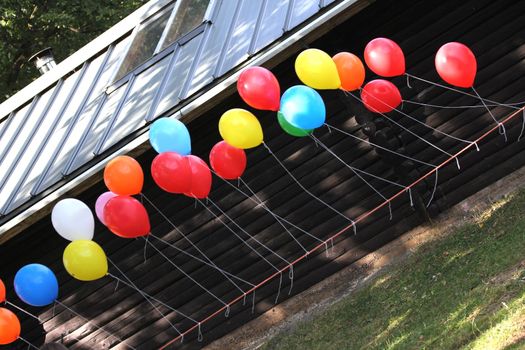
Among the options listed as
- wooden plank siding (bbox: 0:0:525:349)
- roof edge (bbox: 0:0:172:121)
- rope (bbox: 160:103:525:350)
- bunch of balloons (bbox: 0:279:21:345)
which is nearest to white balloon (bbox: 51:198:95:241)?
bunch of balloons (bbox: 0:279:21:345)

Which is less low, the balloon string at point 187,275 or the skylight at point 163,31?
the skylight at point 163,31

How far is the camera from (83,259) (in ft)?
25.8

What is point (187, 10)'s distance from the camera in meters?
10.1

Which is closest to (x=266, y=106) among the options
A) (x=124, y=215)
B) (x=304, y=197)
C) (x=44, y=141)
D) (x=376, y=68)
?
(x=376, y=68)

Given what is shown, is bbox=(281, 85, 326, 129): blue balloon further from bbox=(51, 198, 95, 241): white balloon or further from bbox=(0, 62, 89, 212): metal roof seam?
bbox=(0, 62, 89, 212): metal roof seam

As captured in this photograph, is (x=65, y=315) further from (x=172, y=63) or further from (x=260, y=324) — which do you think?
(x=172, y=63)

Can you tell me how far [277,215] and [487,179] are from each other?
87.0 inches

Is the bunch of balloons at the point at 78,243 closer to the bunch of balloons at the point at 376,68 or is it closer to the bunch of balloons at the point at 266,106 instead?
the bunch of balloons at the point at 266,106

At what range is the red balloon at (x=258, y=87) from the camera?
747cm

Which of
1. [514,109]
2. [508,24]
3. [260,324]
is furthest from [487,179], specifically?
[260,324]

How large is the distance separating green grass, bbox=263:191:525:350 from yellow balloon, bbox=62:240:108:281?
6.72 ft

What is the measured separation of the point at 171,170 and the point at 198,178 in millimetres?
373

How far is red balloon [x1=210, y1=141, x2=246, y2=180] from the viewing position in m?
7.94

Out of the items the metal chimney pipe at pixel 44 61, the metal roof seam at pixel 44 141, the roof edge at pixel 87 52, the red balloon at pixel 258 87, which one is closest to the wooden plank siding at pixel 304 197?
the metal roof seam at pixel 44 141
